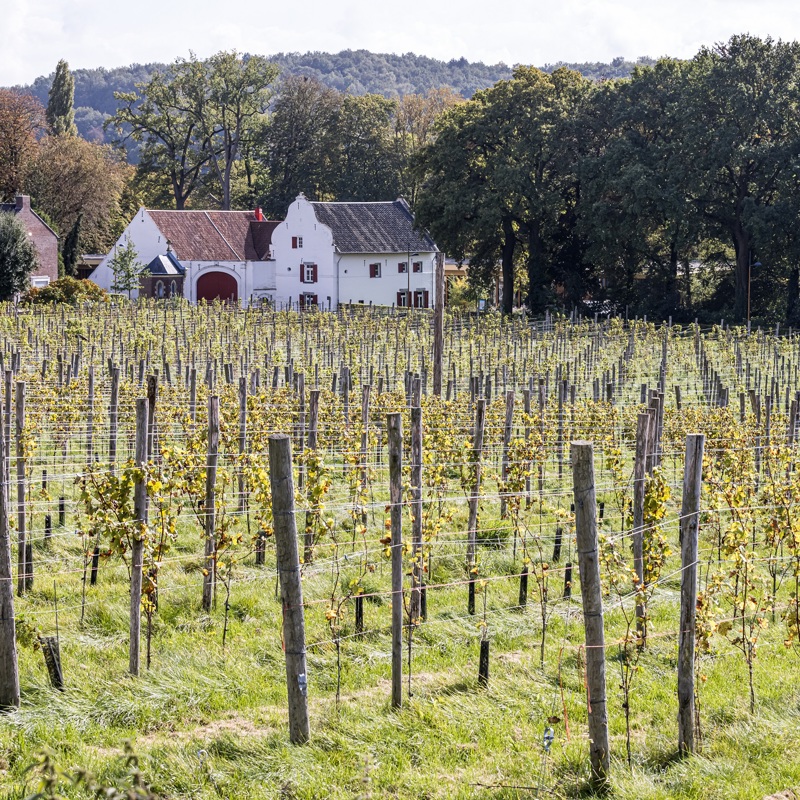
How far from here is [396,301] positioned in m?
58.9

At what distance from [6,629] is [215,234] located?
183 feet

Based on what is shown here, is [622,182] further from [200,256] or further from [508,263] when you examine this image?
[200,256]

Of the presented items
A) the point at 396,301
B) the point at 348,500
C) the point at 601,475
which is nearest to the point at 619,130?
the point at 396,301

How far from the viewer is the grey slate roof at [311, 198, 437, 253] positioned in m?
57.6

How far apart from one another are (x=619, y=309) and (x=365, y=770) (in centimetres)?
4219

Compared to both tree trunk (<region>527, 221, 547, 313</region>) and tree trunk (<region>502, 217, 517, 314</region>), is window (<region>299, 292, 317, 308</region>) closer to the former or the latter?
tree trunk (<region>502, 217, 517, 314</region>)

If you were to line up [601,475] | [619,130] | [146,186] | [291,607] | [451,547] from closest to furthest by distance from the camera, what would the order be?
1. [291,607]
2. [451,547]
3. [601,475]
4. [619,130]
5. [146,186]

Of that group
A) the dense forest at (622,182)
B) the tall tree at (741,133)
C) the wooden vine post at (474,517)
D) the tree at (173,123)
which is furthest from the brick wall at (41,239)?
the wooden vine post at (474,517)

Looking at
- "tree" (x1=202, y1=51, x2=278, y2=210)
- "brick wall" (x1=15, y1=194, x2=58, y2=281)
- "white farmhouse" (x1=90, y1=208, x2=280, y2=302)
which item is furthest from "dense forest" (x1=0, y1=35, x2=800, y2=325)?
"tree" (x1=202, y1=51, x2=278, y2=210)

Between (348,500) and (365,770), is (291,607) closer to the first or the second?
(365,770)

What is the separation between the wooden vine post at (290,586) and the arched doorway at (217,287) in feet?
177

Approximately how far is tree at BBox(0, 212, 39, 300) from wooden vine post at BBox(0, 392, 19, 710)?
41.1m

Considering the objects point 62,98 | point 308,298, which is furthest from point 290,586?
point 62,98

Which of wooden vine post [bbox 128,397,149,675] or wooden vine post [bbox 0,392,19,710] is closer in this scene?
wooden vine post [bbox 0,392,19,710]
